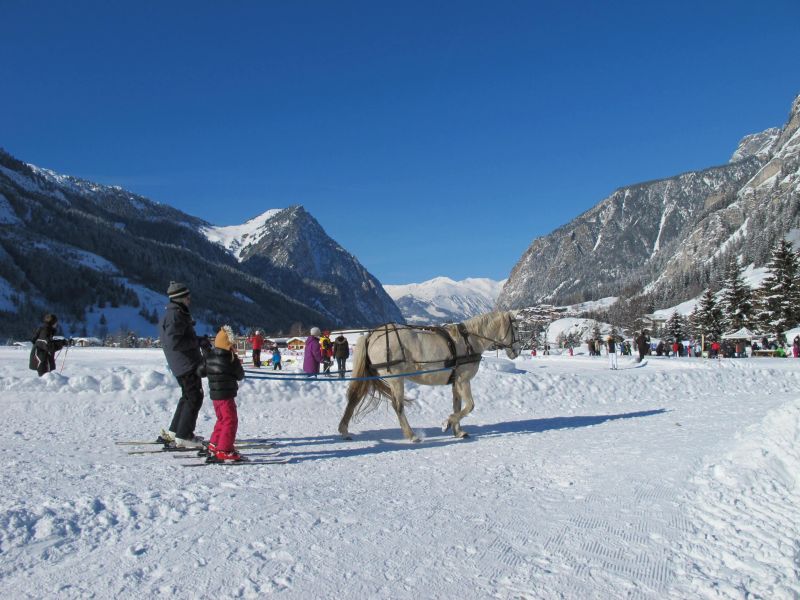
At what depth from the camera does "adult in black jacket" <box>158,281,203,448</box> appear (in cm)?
730

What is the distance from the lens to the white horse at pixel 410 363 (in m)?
9.60

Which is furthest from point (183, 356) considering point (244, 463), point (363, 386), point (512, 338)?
point (512, 338)

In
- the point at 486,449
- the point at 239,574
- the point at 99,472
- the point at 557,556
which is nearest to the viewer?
the point at 239,574

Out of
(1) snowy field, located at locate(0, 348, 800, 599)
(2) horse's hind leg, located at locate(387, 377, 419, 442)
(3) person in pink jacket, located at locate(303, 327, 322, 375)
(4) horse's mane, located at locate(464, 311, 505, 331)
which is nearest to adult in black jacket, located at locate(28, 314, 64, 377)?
(1) snowy field, located at locate(0, 348, 800, 599)

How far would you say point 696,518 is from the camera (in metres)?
5.12

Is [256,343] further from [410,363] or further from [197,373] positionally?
[197,373]

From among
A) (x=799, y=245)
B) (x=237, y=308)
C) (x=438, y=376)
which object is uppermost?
(x=799, y=245)

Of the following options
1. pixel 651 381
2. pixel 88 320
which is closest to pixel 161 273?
pixel 88 320

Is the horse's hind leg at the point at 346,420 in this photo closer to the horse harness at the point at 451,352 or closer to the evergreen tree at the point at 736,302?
the horse harness at the point at 451,352

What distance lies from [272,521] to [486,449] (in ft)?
14.2

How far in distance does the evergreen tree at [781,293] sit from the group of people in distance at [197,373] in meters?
58.4

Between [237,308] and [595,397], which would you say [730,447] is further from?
[237,308]

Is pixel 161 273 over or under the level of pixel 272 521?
over

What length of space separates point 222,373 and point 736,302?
66645 millimetres
